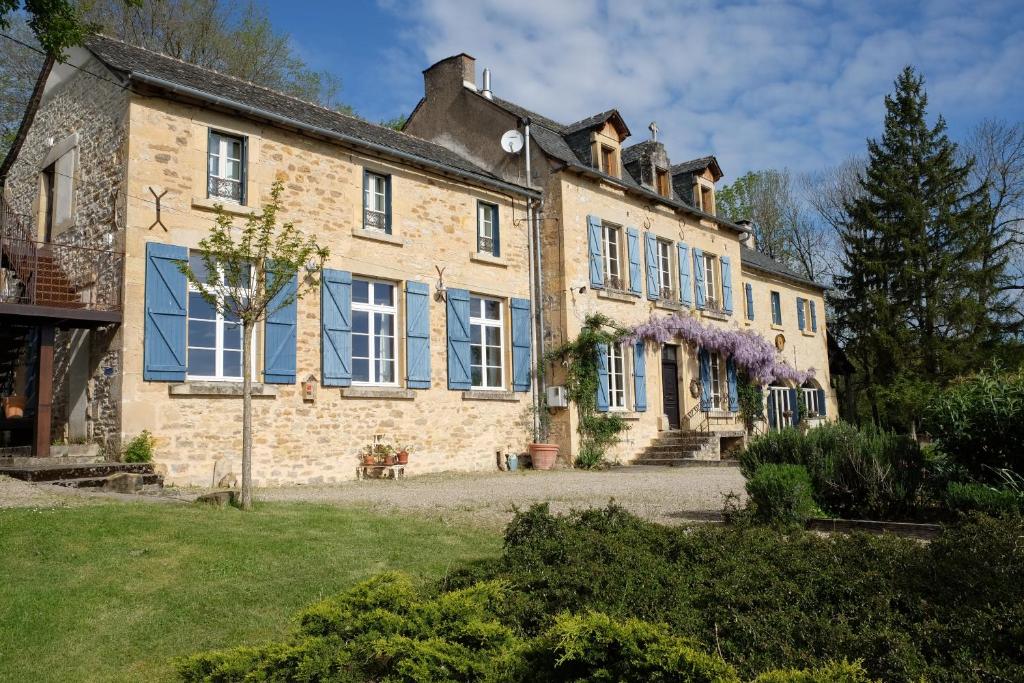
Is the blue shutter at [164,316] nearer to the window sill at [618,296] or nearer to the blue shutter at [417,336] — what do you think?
the blue shutter at [417,336]

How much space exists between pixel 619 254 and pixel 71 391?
10.9 metres

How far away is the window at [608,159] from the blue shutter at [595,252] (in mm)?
1743

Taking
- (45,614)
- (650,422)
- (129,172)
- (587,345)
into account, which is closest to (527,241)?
(587,345)

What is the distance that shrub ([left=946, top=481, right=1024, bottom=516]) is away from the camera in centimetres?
609

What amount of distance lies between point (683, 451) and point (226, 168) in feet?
34.0

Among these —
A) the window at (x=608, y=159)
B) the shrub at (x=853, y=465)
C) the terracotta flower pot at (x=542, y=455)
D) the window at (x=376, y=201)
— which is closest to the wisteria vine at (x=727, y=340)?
the terracotta flower pot at (x=542, y=455)

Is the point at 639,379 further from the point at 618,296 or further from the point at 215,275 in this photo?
the point at 215,275

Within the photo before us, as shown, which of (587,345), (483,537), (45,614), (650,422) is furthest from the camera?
(650,422)

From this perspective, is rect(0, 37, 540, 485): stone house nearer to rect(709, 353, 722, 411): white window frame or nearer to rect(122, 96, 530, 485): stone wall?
rect(122, 96, 530, 485): stone wall

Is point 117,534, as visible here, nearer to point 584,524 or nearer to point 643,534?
point 584,524

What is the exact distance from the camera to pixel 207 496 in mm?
7793

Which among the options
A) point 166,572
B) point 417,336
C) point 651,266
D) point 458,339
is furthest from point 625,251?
point 166,572

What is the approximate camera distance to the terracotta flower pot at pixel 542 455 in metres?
14.8

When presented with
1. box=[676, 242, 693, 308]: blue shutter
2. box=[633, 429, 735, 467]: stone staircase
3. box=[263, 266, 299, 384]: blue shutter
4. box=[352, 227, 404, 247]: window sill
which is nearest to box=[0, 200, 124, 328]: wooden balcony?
box=[263, 266, 299, 384]: blue shutter
